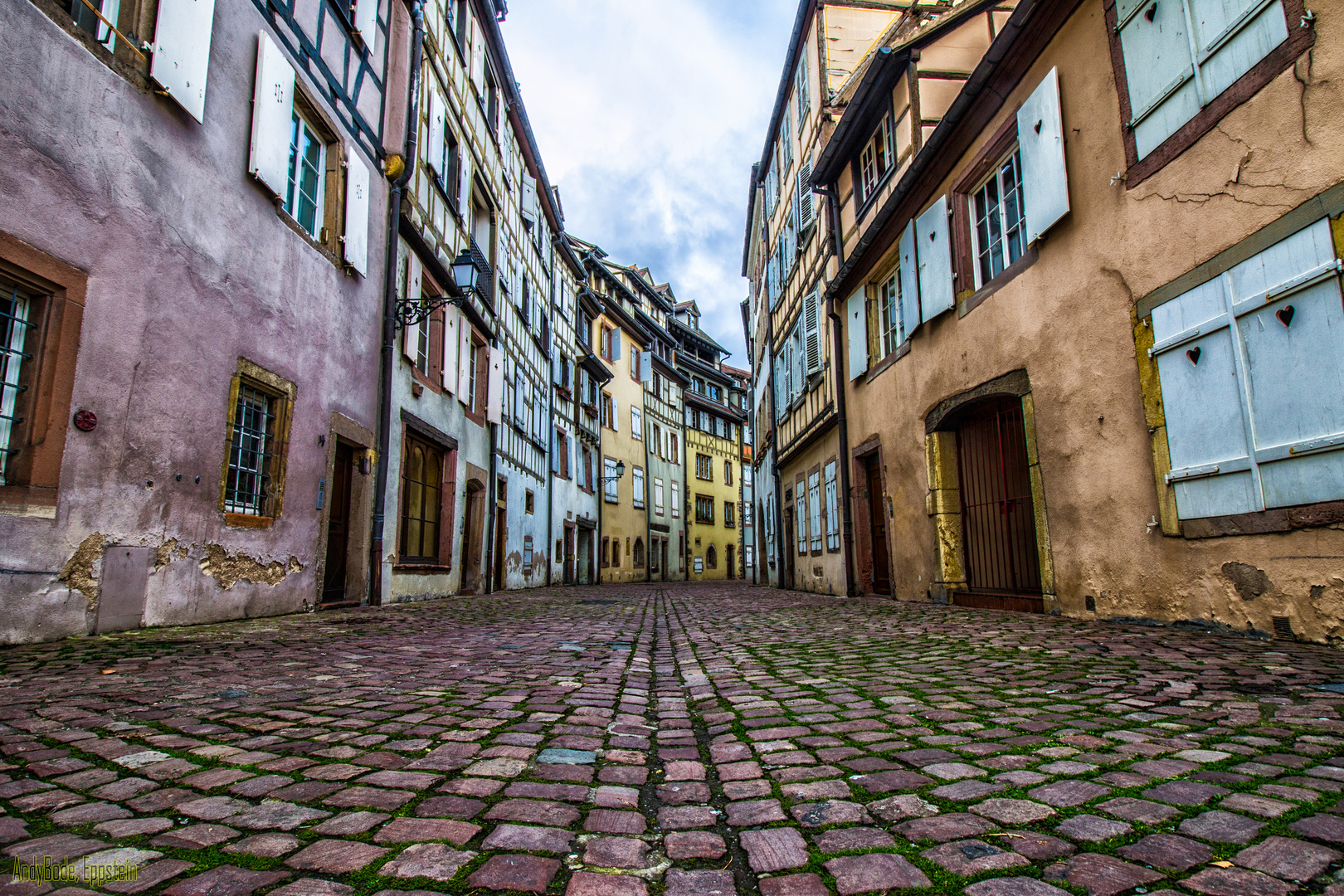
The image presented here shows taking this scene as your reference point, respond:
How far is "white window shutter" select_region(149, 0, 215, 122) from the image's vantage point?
16.7ft

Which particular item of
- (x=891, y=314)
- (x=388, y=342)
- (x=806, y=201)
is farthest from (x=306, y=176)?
(x=806, y=201)

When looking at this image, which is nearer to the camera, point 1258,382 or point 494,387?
point 1258,382

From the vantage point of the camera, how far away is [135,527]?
4.97 meters

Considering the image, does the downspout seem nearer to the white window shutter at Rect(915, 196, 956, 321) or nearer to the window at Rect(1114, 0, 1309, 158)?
the white window shutter at Rect(915, 196, 956, 321)

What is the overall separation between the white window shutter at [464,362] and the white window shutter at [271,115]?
4.89 meters

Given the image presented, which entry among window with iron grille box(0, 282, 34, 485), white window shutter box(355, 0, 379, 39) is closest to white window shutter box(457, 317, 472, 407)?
white window shutter box(355, 0, 379, 39)

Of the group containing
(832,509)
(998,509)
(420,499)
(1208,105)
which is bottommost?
(998,509)

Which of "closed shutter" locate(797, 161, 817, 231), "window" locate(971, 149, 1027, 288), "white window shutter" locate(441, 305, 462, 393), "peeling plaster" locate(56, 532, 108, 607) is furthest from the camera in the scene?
"closed shutter" locate(797, 161, 817, 231)

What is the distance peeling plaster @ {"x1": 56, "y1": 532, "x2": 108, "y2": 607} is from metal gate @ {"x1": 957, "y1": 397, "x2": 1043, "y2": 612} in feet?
24.1

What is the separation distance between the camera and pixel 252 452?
648 cm

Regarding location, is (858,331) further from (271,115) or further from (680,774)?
(680,774)

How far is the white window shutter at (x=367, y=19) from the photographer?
27.1 ft

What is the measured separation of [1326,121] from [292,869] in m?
5.60

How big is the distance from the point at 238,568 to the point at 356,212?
414 centimetres
